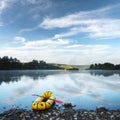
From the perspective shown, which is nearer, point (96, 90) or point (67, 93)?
point (67, 93)

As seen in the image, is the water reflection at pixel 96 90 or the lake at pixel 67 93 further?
A: the water reflection at pixel 96 90

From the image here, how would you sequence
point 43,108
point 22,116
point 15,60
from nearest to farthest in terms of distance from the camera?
1. point 22,116
2. point 43,108
3. point 15,60

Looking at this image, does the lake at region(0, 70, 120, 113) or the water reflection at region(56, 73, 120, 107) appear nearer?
the lake at region(0, 70, 120, 113)

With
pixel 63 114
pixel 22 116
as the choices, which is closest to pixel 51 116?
pixel 63 114

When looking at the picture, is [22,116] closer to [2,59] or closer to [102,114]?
[102,114]

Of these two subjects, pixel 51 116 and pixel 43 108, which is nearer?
pixel 51 116

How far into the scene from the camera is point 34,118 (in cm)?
2066

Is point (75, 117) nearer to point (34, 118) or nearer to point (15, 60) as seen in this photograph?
point (34, 118)

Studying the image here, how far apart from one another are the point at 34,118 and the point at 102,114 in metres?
7.30

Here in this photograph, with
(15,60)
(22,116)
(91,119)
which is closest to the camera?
(91,119)

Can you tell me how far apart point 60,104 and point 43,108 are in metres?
5.05

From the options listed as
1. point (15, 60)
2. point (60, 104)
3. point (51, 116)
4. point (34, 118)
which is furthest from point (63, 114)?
point (15, 60)

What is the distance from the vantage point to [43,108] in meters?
24.6

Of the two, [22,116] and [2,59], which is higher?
[2,59]
